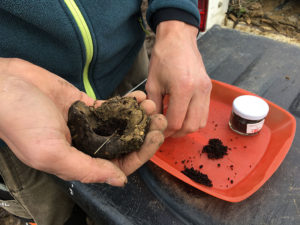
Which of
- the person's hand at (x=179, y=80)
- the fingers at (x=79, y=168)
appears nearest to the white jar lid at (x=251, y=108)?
the person's hand at (x=179, y=80)

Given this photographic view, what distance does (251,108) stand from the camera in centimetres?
162

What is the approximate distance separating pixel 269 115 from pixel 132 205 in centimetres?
118

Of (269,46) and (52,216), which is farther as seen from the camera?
(269,46)

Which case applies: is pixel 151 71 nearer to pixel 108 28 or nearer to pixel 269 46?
pixel 108 28

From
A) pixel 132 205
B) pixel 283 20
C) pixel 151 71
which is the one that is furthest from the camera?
pixel 283 20

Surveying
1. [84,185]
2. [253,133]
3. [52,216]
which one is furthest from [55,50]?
[253,133]

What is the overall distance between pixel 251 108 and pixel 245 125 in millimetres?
123

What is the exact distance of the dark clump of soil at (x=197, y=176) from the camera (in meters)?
1.45

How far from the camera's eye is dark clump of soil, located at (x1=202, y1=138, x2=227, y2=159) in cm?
161

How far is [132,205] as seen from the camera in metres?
1.33

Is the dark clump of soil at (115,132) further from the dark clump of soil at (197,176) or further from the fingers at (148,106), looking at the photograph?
the dark clump of soil at (197,176)

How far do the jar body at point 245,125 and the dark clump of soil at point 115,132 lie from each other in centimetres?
71

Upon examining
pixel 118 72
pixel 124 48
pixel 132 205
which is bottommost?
pixel 132 205

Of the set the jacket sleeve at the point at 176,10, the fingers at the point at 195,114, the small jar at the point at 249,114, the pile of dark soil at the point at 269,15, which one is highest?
the jacket sleeve at the point at 176,10
